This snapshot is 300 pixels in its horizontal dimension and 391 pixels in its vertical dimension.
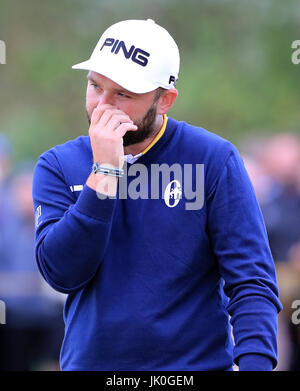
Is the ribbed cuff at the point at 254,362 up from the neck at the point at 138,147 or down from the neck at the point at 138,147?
down

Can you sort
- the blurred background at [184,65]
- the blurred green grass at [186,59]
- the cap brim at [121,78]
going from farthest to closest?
the blurred green grass at [186,59], the blurred background at [184,65], the cap brim at [121,78]

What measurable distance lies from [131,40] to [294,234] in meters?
4.39

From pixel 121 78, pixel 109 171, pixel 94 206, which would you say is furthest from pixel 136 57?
pixel 94 206

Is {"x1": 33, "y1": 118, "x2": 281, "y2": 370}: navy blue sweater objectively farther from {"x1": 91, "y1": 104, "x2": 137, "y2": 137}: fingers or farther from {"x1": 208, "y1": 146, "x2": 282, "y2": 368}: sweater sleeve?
{"x1": 91, "y1": 104, "x2": 137, "y2": 137}: fingers

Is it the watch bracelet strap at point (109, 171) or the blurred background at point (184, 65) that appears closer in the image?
the watch bracelet strap at point (109, 171)

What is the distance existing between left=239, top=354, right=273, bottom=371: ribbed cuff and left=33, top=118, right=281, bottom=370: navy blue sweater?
0.38ft

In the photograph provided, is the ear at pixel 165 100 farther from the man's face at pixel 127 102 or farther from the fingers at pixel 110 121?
the fingers at pixel 110 121

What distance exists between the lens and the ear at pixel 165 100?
329 centimetres

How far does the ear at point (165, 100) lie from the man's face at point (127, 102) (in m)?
0.04

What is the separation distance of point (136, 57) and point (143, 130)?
0.30m

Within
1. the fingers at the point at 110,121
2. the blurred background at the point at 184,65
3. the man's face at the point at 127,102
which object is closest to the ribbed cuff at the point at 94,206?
the fingers at the point at 110,121

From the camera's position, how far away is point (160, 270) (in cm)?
306

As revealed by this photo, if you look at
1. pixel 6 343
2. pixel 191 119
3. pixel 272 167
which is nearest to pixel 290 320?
pixel 272 167

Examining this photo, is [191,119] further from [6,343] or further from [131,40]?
[131,40]
